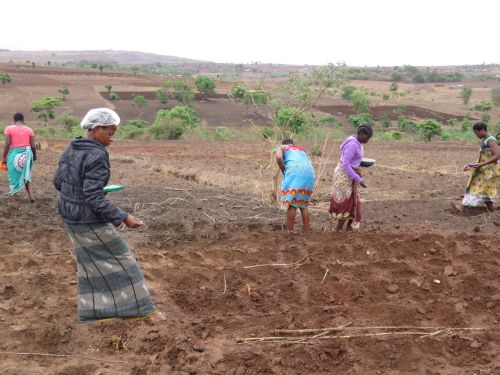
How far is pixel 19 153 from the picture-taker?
7570mm

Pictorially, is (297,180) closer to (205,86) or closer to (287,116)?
(287,116)

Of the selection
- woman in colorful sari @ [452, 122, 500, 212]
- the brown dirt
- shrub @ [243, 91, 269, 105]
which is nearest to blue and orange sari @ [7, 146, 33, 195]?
the brown dirt

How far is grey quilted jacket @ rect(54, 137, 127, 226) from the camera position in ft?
11.0

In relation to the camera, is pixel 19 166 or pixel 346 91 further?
pixel 346 91

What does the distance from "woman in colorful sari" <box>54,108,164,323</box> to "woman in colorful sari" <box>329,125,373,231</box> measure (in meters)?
3.08

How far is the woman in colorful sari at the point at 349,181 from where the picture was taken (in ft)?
19.6

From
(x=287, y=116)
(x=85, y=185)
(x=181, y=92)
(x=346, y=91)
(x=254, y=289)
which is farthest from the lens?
(x=181, y=92)

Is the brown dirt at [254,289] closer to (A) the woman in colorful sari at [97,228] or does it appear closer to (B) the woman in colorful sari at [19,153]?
(A) the woman in colorful sari at [97,228]

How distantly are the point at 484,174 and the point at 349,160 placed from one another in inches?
102

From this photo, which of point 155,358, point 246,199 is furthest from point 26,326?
point 246,199

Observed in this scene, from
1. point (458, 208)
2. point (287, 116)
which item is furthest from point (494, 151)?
point (287, 116)

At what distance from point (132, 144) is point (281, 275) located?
49.9ft

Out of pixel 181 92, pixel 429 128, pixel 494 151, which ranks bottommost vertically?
pixel 429 128

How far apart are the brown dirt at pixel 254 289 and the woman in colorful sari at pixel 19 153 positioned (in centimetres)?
35
